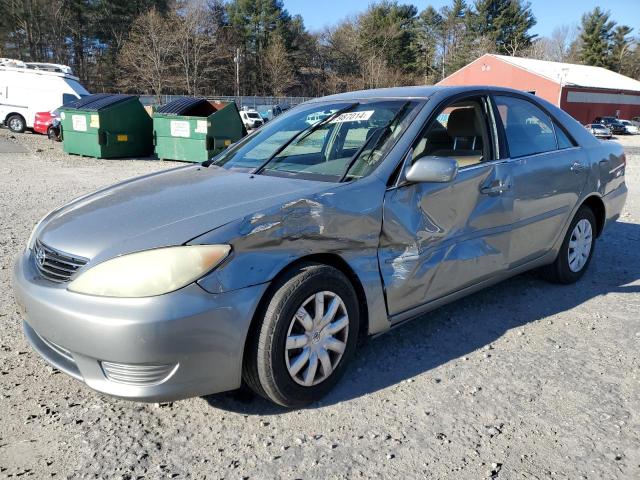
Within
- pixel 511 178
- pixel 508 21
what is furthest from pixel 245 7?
pixel 511 178

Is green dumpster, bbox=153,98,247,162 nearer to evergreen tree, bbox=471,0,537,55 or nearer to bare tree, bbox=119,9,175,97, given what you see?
bare tree, bbox=119,9,175,97

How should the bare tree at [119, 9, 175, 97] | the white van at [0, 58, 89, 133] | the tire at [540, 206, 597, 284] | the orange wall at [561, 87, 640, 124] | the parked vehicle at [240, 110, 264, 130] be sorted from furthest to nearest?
the bare tree at [119, 9, 175, 97] < the orange wall at [561, 87, 640, 124] < the parked vehicle at [240, 110, 264, 130] < the white van at [0, 58, 89, 133] < the tire at [540, 206, 597, 284]

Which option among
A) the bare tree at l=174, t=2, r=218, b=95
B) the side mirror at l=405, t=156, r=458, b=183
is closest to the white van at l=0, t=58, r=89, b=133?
the side mirror at l=405, t=156, r=458, b=183

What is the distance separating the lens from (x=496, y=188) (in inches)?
140

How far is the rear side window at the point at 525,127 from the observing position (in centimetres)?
386

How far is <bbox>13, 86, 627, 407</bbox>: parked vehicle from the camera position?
227 cm

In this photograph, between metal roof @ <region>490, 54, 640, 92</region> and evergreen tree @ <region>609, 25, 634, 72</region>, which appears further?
evergreen tree @ <region>609, 25, 634, 72</region>

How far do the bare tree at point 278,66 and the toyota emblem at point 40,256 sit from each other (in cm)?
5985

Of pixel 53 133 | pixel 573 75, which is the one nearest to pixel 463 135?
pixel 53 133

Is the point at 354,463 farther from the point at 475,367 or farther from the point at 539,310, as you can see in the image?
the point at 539,310

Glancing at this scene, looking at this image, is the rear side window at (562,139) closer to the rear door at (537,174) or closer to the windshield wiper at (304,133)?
the rear door at (537,174)

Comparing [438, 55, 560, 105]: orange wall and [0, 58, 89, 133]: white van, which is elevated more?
[438, 55, 560, 105]: orange wall

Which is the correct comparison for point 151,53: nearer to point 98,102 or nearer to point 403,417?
point 98,102

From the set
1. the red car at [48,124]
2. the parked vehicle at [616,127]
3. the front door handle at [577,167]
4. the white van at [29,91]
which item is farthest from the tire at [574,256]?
the parked vehicle at [616,127]
